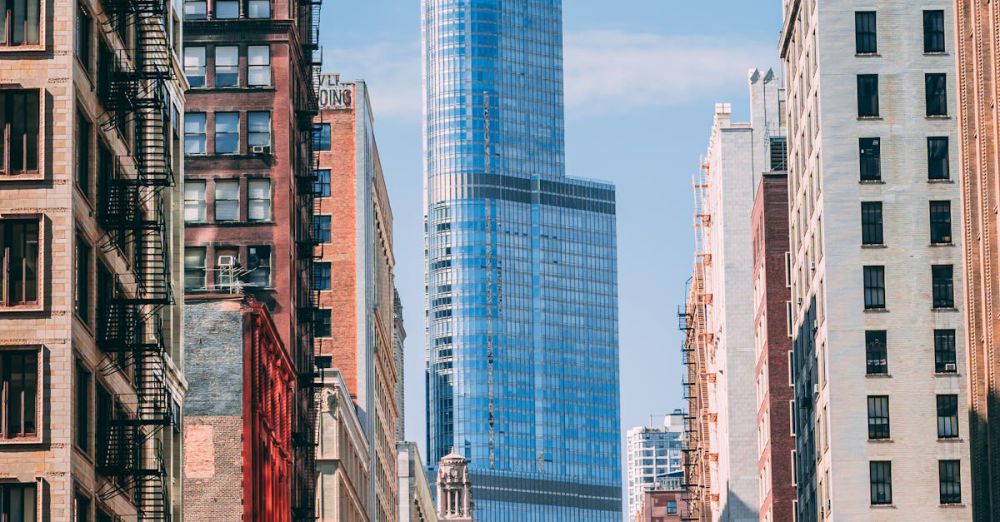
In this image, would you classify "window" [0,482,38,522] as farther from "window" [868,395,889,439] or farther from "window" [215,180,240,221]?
"window" [868,395,889,439]

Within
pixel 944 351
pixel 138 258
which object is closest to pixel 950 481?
pixel 944 351

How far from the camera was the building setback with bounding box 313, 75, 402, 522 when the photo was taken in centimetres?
15762

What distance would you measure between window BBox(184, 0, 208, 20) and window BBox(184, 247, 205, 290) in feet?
42.5

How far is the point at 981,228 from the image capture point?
93.4 metres

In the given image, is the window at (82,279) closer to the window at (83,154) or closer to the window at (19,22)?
the window at (83,154)

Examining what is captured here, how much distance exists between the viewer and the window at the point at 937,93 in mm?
124438

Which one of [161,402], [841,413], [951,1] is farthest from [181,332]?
[951,1]

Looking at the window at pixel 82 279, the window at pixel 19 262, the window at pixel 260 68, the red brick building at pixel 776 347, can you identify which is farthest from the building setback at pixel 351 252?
the window at pixel 19 262

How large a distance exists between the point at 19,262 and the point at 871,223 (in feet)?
237

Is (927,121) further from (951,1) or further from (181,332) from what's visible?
(181,332)

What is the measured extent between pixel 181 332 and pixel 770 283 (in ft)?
276

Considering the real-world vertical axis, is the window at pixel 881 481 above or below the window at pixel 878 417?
below

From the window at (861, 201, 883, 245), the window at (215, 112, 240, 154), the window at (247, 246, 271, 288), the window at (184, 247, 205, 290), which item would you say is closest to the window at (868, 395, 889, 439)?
the window at (861, 201, 883, 245)

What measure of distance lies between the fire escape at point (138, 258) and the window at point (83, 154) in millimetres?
1689
